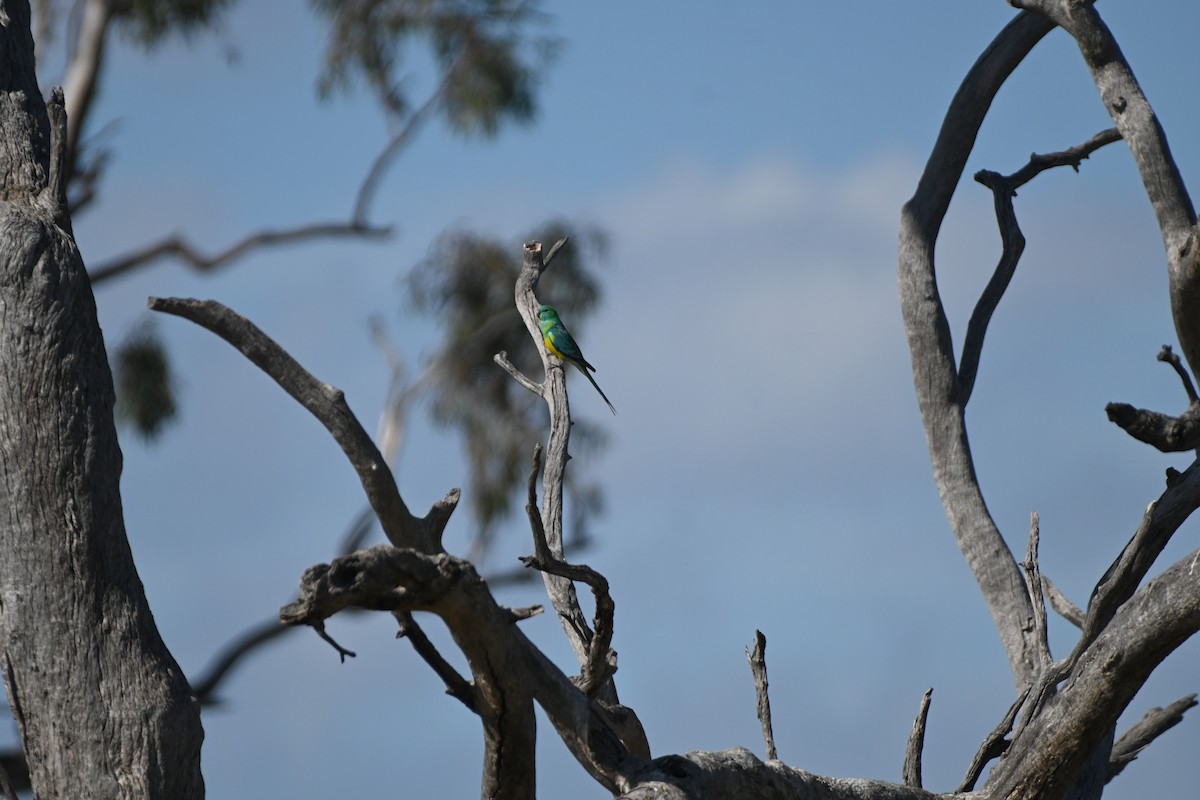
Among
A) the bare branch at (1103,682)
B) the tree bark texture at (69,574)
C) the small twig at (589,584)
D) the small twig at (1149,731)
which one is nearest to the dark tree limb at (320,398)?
the tree bark texture at (69,574)

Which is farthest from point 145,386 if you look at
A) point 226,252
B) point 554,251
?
point 554,251

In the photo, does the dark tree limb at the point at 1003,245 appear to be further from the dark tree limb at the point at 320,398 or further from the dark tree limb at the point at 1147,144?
the dark tree limb at the point at 320,398

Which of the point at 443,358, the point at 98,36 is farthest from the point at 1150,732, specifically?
the point at 98,36

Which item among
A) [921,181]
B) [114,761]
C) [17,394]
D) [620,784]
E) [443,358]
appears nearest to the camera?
[620,784]

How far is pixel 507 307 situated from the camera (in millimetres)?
12445

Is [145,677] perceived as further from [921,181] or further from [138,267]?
[138,267]

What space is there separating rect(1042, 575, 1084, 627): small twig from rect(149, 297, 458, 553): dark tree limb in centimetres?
237


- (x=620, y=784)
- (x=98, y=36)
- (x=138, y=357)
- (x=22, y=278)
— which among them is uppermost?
(x=98, y=36)

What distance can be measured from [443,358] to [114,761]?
895 cm

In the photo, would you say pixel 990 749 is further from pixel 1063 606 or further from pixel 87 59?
pixel 87 59

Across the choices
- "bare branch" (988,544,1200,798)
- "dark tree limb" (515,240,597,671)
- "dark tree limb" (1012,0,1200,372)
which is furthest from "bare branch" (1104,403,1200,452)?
"dark tree limb" (515,240,597,671)

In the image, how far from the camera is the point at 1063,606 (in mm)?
4703

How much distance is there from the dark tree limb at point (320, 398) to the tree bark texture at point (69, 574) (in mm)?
381

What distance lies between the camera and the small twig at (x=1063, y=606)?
15.4 ft
